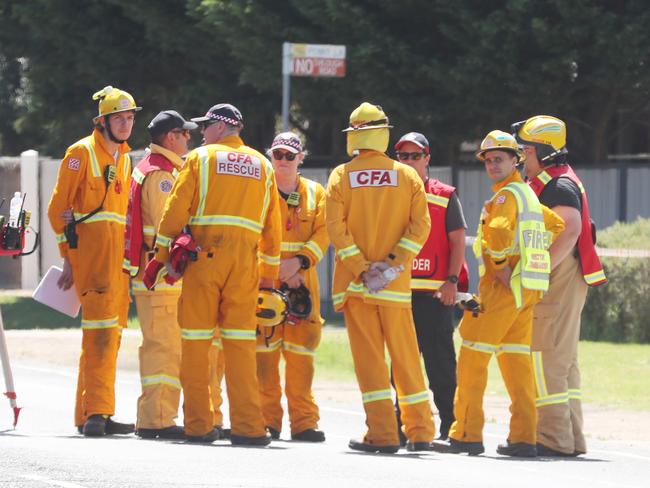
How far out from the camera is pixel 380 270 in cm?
1000

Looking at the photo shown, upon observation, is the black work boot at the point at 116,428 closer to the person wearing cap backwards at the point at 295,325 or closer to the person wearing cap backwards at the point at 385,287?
the person wearing cap backwards at the point at 295,325

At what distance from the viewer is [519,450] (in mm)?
10086

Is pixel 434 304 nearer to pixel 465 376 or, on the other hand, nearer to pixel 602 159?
pixel 465 376

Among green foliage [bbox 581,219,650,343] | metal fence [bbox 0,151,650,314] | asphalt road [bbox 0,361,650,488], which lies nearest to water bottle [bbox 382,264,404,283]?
asphalt road [bbox 0,361,650,488]

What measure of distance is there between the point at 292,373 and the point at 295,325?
1.10 feet

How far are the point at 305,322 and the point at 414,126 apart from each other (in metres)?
11.2

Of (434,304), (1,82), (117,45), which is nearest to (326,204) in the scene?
(434,304)

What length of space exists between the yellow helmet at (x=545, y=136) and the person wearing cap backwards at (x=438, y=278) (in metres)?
0.74

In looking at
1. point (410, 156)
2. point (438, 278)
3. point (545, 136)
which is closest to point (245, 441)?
point (438, 278)

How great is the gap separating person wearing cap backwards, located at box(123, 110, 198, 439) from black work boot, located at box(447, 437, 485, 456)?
1796mm

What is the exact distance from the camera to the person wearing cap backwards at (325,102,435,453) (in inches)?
396

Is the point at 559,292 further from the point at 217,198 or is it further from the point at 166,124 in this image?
the point at 166,124

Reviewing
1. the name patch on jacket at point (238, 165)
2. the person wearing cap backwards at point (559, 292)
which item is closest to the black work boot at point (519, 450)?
the person wearing cap backwards at point (559, 292)

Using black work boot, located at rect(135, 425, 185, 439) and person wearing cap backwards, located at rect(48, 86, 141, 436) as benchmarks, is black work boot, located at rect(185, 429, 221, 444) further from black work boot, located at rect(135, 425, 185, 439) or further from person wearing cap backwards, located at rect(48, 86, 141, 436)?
person wearing cap backwards, located at rect(48, 86, 141, 436)
